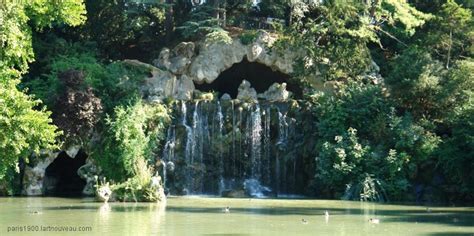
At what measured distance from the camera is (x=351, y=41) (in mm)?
27891

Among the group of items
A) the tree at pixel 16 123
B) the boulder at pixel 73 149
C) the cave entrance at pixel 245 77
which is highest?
the cave entrance at pixel 245 77

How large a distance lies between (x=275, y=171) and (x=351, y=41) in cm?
622

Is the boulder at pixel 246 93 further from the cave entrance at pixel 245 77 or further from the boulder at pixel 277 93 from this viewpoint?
the cave entrance at pixel 245 77

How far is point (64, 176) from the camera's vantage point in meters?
26.2

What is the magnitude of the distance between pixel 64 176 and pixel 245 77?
910cm

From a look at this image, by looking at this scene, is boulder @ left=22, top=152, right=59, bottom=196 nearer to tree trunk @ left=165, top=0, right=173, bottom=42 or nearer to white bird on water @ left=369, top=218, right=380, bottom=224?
tree trunk @ left=165, top=0, right=173, bottom=42

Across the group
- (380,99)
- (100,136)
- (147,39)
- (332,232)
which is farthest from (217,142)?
(332,232)

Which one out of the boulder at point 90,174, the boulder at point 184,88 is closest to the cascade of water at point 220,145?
the boulder at point 184,88

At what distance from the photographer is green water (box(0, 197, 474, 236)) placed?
43.4 feet

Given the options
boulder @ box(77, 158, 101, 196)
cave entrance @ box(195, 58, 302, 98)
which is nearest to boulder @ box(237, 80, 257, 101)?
cave entrance @ box(195, 58, 302, 98)

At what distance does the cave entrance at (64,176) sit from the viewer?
2481 centimetres

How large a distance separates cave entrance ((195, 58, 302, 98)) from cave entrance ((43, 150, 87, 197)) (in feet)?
20.8

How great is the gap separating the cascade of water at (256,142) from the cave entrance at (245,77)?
5090 millimetres

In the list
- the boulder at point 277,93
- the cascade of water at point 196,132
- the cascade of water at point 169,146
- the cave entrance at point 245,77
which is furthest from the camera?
the cave entrance at point 245,77
